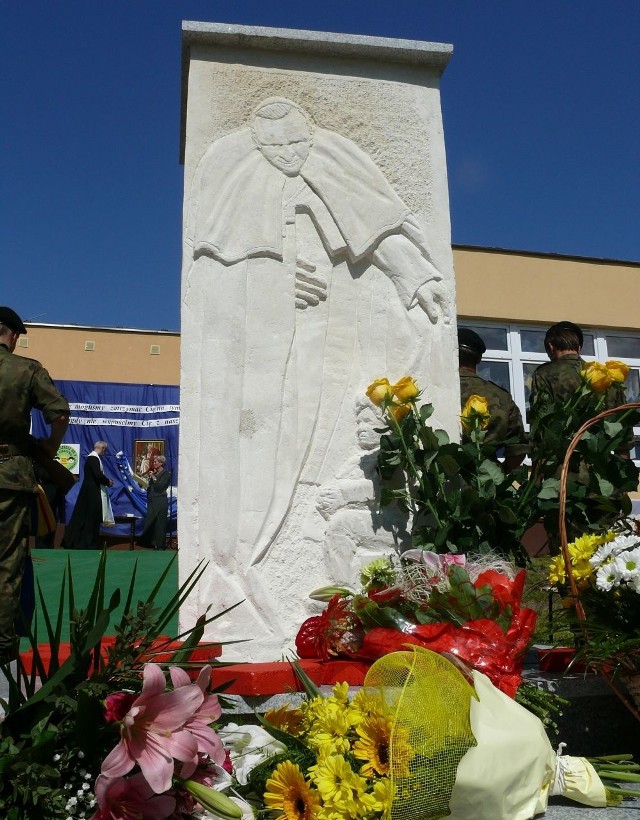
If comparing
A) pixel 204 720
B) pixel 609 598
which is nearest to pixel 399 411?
pixel 609 598

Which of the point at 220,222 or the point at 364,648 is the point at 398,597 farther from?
the point at 220,222

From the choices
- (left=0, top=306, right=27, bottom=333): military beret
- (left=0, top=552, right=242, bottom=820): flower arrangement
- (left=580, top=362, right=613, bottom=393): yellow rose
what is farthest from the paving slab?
(left=0, top=306, right=27, bottom=333): military beret

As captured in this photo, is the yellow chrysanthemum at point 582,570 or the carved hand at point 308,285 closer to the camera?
the yellow chrysanthemum at point 582,570

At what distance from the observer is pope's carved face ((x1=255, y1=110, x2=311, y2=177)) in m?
3.49

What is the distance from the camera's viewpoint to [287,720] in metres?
1.92

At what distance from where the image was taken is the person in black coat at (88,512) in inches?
419

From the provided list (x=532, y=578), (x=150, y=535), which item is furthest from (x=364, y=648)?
(x=150, y=535)

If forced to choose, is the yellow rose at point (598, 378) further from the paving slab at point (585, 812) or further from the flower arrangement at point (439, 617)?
the paving slab at point (585, 812)

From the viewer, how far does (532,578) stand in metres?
5.38

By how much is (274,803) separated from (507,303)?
445 inches

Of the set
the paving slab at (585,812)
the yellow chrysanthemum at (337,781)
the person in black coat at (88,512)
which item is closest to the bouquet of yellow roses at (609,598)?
the paving slab at (585,812)

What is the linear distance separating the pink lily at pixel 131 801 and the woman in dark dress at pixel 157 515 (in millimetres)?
10227

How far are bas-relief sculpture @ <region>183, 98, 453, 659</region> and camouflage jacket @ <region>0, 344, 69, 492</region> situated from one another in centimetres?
83

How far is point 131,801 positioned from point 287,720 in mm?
549
